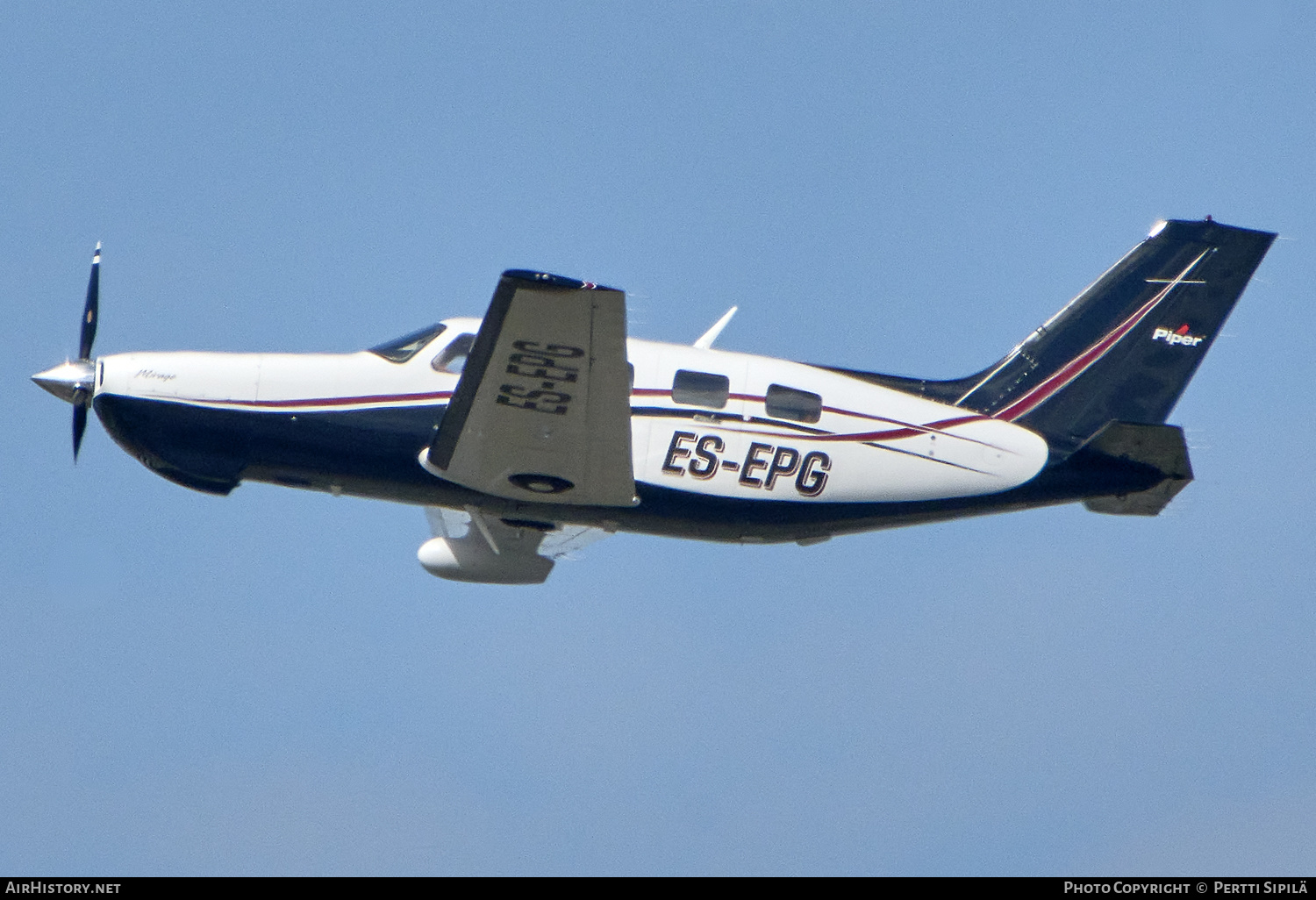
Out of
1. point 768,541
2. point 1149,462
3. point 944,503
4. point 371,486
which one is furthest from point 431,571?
point 1149,462

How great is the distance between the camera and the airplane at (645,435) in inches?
664

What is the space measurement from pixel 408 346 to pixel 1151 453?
8.46 metres

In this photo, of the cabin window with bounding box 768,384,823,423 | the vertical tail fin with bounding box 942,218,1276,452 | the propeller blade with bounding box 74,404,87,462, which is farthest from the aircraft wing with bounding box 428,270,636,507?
the vertical tail fin with bounding box 942,218,1276,452

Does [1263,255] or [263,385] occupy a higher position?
[1263,255]

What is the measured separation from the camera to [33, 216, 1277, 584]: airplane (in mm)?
16875

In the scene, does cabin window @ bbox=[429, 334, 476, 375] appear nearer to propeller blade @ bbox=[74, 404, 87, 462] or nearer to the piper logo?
propeller blade @ bbox=[74, 404, 87, 462]

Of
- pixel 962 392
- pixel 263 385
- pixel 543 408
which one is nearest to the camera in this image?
pixel 543 408

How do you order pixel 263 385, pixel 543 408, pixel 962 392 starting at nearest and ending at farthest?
1. pixel 543 408
2. pixel 263 385
3. pixel 962 392

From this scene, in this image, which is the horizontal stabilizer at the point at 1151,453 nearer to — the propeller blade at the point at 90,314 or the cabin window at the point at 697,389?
the cabin window at the point at 697,389

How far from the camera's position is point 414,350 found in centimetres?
1766

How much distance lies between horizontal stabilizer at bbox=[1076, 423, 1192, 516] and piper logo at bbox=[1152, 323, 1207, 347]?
1.73 m

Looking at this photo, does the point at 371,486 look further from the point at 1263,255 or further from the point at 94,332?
the point at 1263,255

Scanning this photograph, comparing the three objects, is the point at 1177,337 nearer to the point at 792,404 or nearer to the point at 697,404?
the point at 792,404

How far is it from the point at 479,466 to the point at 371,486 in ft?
4.90
